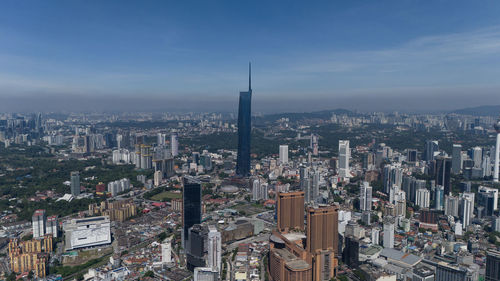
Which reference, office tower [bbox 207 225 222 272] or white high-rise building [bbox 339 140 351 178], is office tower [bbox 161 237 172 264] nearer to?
office tower [bbox 207 225 222 272]

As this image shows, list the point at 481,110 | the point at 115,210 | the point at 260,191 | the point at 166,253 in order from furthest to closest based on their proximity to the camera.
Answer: the point at 481,110
the point at 260,191
the point at 115,210
the point at 166,253

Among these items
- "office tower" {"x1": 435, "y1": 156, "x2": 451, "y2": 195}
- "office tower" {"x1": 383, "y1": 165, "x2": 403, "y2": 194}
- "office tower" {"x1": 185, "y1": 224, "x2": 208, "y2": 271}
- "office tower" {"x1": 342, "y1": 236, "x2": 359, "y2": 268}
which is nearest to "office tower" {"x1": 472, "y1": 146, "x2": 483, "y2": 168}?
"office tower" {"x1": 435, "y1": 156, "x2": 451, "y2": 195}

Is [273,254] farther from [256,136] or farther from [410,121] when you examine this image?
[410,121]

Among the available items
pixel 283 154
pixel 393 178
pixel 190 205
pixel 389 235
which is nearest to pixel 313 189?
pixel 393 178

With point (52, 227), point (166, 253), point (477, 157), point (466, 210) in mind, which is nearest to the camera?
point (166, 253)

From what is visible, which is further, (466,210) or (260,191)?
(260,191)

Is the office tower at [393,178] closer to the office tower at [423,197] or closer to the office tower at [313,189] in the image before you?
the office tower at [423,197]

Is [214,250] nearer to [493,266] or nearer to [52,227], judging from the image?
[52,227]

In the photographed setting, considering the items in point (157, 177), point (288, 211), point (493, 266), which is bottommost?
point (157, 177)

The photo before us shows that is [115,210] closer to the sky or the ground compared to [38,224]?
closer to the ground
